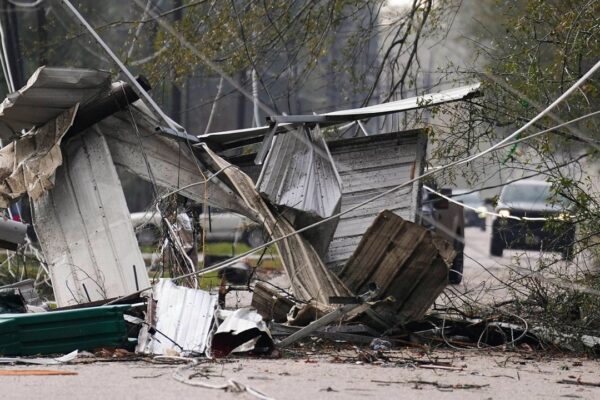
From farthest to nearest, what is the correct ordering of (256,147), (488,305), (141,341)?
(256,147) < (488,305) < (141,341)

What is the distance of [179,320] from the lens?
9.99 m

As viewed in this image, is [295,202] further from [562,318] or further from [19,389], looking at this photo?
[19,389]

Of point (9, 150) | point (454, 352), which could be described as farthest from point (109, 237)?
point (454, 352)

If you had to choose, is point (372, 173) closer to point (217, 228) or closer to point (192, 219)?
point (192, 219)

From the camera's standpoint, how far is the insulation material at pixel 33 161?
1182cm

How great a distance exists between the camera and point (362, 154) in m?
12.8

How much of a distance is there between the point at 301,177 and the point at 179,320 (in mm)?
2375

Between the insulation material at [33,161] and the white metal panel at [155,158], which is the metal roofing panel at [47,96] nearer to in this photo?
the insulation material at [33,161]

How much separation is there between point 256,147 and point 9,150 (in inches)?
128

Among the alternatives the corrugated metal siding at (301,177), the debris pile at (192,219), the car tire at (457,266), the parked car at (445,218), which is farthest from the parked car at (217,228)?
the car tire at (457,266)

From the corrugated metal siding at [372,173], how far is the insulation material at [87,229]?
236 cm

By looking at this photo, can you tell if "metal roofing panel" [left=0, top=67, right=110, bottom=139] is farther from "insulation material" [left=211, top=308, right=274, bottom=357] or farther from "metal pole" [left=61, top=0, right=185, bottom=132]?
"insulation material" [left=211, top=308, right=274, bottom=357]

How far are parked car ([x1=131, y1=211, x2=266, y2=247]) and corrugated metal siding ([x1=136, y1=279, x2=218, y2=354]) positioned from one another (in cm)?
190

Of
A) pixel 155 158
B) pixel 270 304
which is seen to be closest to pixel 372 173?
pixel 155 158
